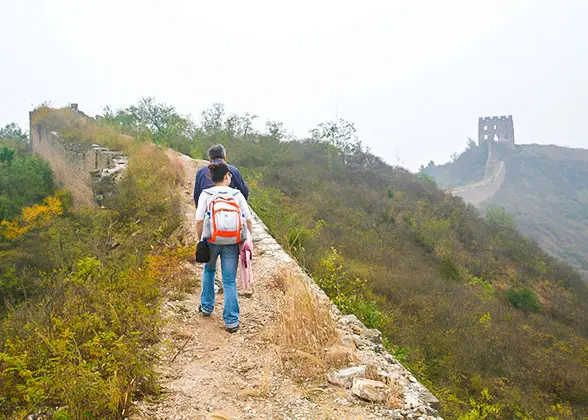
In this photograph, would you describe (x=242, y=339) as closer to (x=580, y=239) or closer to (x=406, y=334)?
(x=406, y=334)

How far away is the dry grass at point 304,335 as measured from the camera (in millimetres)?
3076

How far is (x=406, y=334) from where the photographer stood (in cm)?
671

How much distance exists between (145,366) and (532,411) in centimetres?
551

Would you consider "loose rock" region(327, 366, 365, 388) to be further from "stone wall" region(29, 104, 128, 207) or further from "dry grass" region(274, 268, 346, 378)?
"stone wall" region(29, 104, 128, 207)

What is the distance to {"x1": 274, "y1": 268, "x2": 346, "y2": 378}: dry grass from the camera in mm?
3076

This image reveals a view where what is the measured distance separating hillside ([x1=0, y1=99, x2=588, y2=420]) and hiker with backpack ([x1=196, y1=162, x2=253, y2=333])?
0.39m

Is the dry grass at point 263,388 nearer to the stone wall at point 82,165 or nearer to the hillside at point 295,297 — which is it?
the hillside at point 295,297

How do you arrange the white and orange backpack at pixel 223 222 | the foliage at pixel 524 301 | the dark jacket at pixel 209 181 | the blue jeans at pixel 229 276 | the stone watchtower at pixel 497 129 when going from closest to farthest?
the white and orange backpack at pixel 223 222 → the blue jeans at pixel 229 276 → the dark jacket at pixel 209 181 → the foliage at pixel 524 301 → the stone watchtower at pixel 497 129

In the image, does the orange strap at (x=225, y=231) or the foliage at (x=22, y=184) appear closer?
the orange strap at (x=225, y=231)

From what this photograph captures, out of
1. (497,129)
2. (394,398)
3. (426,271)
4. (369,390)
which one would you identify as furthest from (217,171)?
(497,129)

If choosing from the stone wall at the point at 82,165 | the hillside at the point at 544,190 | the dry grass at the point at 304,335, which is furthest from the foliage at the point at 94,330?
the hillside at the point at 544,190

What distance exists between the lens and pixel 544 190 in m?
56.7

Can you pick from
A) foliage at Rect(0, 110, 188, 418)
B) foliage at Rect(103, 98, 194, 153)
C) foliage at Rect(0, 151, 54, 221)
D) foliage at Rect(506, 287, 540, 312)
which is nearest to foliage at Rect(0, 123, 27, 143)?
foliage at Rect(103, 98, 194, 153)

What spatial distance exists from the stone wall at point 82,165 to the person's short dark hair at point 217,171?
5.87 m
